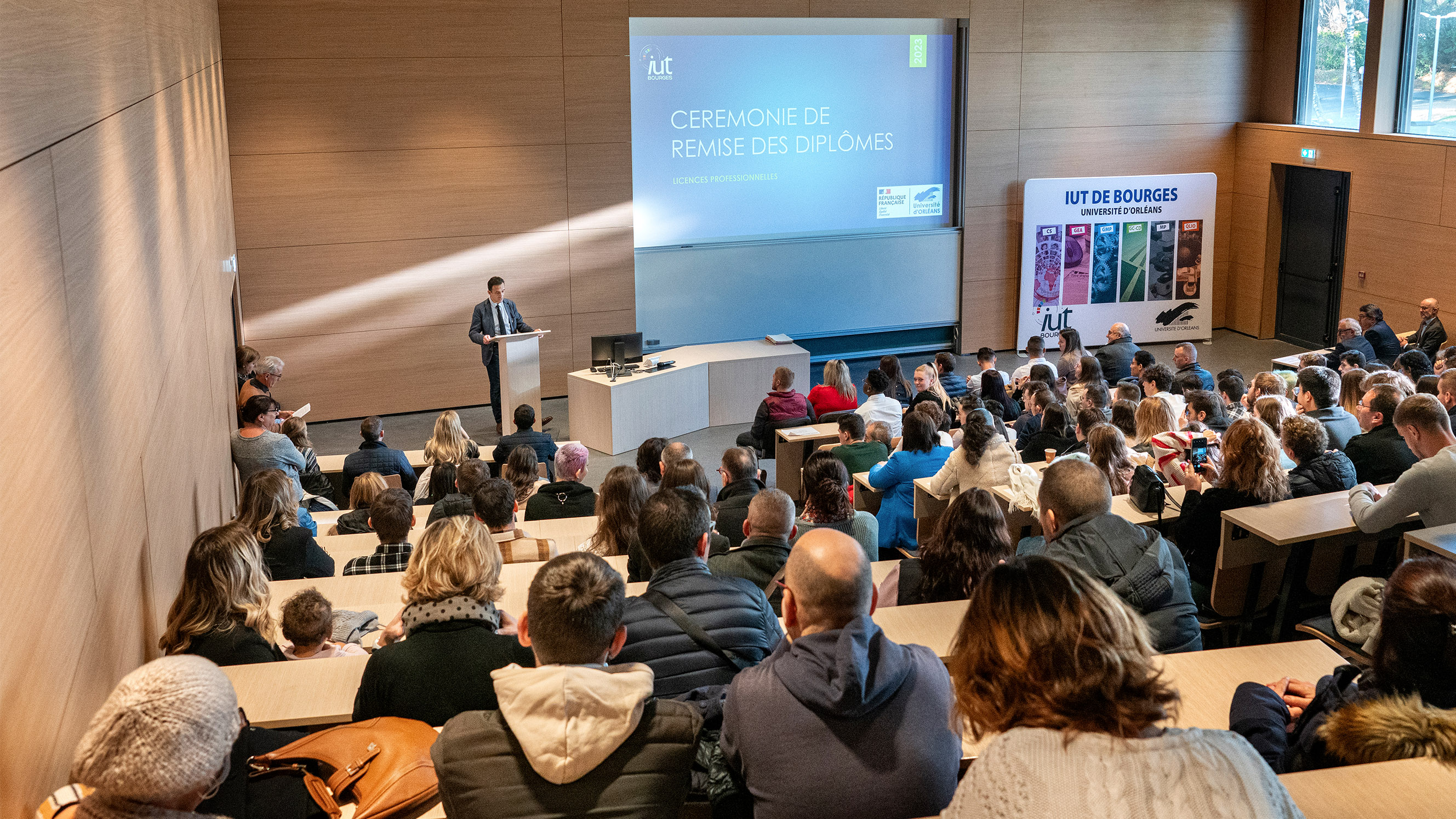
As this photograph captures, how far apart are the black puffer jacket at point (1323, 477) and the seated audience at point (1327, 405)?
1065mm

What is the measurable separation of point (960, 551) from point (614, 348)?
6.19 metres

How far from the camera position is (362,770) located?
8.07 feet

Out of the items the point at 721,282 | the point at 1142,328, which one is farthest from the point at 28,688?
the point at 1142,328

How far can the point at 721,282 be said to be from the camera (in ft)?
38.8

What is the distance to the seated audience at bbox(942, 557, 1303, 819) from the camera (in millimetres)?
1620

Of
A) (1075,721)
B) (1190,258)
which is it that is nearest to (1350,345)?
(1190,258)

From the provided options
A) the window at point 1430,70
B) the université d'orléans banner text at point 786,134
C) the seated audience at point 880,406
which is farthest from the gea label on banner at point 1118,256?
the seated audience at point 880,406

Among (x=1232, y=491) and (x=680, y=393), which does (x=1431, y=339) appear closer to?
(x=1232, y=491)

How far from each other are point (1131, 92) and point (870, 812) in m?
12.3

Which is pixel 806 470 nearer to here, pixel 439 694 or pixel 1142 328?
pixel 439 694

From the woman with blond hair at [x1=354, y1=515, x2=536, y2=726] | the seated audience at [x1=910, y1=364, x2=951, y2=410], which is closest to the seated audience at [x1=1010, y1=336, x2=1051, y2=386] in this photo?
the seated audience at [x1=910, y1=364, x2=951, y2=410]

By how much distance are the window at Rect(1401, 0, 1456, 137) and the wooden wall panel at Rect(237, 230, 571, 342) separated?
866 cm

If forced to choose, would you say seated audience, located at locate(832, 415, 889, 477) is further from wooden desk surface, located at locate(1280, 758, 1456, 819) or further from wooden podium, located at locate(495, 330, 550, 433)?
wooden desk surface, located at locate(1280, 758, 1456, 819)

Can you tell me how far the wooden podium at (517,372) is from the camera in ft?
32.6
